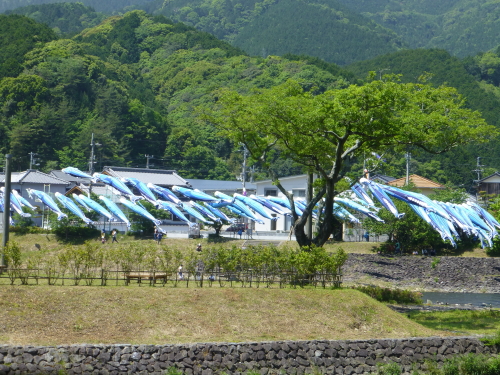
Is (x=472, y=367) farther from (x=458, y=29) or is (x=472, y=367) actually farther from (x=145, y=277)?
(x=458, y=29)

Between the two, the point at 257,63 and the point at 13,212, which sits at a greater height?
the point at 257,63

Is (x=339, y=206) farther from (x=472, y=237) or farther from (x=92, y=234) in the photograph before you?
(x=92, y=234)

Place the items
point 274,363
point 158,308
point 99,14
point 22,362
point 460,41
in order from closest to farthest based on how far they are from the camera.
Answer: point 22,362
point 274,363
point 158,308
point 99,14
point 460,41

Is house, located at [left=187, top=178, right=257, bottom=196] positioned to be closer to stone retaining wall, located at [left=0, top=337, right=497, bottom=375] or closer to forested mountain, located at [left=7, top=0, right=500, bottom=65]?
stone retaining wall, located at [left=0, top=337, right=497, bottom=375]

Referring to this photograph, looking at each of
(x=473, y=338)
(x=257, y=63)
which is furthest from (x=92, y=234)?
(x=257, y=63)

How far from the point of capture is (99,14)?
513 ft

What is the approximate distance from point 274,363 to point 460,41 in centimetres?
16981

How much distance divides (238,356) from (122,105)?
235 ft

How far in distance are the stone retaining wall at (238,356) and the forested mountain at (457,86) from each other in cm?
4625

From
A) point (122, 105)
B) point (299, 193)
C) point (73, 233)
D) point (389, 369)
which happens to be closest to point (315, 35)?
point (122, 105)

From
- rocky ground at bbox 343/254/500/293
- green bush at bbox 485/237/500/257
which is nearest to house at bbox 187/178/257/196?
rocky ground at bbox 343/254/500/293

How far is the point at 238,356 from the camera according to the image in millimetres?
15211

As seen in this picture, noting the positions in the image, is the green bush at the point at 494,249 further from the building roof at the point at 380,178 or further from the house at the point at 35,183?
the house at the point at 35,183

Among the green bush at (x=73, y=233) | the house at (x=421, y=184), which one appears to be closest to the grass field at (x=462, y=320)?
the green bush at (x=73, y=233)
